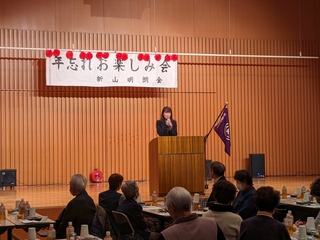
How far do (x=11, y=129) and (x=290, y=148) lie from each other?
22.2ft

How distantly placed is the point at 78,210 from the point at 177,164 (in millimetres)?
4248

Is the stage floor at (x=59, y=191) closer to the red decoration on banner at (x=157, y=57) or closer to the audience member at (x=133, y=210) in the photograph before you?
the red decoration on banner at (x=157, y=57)

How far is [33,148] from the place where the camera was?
13305mm

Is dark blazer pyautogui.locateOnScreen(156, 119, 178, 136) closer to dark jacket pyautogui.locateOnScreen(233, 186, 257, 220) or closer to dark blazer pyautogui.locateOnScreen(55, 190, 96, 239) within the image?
dark jacket pyautogui.locateOnScreen(233, 186, 257, 220)

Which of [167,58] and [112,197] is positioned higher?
[167,58]

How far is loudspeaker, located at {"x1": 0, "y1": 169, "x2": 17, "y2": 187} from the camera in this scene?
12531mm

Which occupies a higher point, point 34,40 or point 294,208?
point 34,40

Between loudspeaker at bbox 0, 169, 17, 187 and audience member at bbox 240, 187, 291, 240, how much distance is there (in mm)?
9329

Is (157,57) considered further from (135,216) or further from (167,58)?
(135,216)

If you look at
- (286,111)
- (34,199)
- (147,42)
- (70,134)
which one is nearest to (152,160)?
(34,199)

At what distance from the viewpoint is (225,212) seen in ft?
14.8

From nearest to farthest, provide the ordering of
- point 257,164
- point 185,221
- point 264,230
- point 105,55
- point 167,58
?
point 185,221, point 264,230, point 105,55, point 167,58, point 257,164

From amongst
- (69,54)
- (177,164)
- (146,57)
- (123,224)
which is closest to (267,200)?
(123,224)

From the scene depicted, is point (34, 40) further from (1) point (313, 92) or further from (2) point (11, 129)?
(1) point (313, 92)
